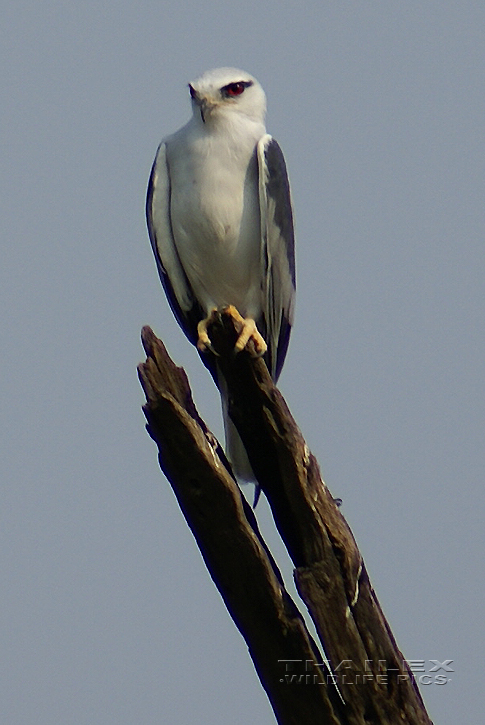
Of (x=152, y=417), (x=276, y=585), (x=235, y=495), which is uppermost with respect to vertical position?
(x=152, y=417)

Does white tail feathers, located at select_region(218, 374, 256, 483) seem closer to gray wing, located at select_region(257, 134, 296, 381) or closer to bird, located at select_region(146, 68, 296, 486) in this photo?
bird, located at select_region(146, 68, 296, 486)

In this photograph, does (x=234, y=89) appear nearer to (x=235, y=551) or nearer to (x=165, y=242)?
(x=165, y=242)

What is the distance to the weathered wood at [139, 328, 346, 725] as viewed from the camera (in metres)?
4.89

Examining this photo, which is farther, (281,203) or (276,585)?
(281,203)

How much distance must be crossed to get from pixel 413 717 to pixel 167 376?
6.55 feet

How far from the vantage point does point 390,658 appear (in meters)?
4.85

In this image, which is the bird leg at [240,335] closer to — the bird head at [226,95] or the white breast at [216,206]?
the white breast at [216,206]

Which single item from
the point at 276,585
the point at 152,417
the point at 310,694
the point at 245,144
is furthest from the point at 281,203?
the point at 310,694

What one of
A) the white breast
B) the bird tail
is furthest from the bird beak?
the bird tail

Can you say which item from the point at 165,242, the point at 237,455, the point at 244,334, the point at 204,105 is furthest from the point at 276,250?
the point at 237,455

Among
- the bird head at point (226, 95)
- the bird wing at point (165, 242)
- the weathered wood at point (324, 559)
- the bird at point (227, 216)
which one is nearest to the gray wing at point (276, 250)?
the bird at point (227, 216)

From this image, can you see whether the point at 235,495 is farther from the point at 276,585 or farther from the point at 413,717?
the point at 413,717

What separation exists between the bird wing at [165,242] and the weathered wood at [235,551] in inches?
73.5

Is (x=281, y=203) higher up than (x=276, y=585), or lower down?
higher up
